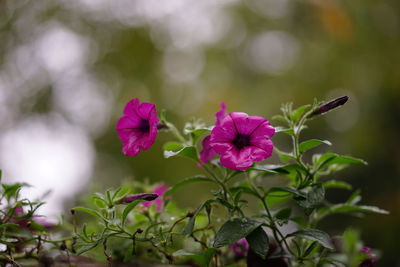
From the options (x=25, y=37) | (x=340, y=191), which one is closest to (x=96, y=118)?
(x=25, y=37)

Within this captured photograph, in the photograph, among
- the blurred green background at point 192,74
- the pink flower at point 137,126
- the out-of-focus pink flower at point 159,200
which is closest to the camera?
the pink flower at point 137,126

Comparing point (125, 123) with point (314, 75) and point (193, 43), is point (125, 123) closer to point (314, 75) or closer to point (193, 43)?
point (314, 75)

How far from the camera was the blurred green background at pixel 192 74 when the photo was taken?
3.37 meters

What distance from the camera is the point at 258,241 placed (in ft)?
1.88

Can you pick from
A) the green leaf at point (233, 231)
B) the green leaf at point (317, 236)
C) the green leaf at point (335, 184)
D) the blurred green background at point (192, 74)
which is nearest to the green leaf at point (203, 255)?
the green leaf at point (233, 231)

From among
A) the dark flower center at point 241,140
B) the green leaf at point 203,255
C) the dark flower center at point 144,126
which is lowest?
the green leaf at point 203,255

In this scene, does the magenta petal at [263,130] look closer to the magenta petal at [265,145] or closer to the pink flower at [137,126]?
the magenta petal at [265,145]

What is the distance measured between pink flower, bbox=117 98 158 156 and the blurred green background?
232 cm

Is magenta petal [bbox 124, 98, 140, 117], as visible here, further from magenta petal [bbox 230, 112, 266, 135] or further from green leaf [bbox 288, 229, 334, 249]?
green leaf [bbox 288, 229, 334, 249]

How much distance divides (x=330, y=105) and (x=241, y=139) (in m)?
0.15

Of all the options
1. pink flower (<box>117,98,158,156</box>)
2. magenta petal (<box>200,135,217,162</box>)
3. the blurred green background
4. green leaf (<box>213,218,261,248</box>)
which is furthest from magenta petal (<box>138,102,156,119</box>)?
the blurred green background

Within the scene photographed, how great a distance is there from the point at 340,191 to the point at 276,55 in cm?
173

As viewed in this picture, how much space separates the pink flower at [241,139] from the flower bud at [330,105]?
0.08 meters

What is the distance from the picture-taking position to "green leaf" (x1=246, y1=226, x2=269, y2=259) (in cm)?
56
